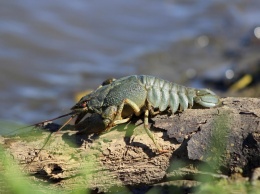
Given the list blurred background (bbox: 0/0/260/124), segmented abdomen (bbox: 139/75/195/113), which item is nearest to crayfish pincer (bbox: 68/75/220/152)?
segmented abdomen (bbox: 139/75/195/113)

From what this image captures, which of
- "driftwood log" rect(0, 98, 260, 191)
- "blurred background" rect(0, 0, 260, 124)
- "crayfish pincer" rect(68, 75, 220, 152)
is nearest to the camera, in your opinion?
"driftwood log" rect(0, 98, 260, 191)

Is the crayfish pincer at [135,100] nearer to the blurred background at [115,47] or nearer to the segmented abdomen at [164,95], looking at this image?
the segmented abdomen at [164,95]

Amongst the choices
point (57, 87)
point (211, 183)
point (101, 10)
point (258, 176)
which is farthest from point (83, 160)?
point (101, 10)

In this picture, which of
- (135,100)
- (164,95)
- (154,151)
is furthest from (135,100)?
(154,151)

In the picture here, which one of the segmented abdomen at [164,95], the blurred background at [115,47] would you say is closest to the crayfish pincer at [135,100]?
the segmented abdomen at [164,95]

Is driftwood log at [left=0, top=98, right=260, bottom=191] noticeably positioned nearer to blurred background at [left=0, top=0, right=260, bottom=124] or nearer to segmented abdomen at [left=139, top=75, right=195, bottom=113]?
segmented abdomen at [left=139, top=75, right=195, bottom=113]

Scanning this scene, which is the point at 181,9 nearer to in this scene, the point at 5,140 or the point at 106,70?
the point at 106,70
